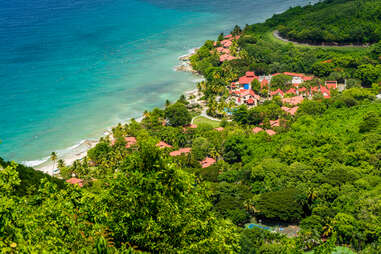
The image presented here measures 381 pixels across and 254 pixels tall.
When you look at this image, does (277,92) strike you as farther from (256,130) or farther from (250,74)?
(256,130)

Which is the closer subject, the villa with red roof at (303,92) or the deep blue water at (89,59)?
the deep blue water at (89,59)

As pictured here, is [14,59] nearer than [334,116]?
No

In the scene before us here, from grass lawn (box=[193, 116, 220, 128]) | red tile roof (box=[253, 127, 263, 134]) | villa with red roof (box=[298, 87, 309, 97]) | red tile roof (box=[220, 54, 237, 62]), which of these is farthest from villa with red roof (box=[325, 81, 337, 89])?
grass lawn (box=[193, 116, 220, 128])

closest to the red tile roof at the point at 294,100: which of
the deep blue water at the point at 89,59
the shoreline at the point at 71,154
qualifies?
the deep blue water at the point at 89,59

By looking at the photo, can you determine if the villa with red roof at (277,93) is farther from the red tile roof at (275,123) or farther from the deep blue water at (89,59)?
the deep blue water at (89,59)

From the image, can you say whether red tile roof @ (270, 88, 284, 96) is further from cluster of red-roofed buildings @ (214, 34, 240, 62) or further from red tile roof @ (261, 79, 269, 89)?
cluster of red-roofed buildings @ (214, 34, 240, 62)

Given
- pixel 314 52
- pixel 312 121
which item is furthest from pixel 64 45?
pixel 312 121

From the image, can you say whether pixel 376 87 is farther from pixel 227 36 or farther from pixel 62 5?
pixel 62 5
